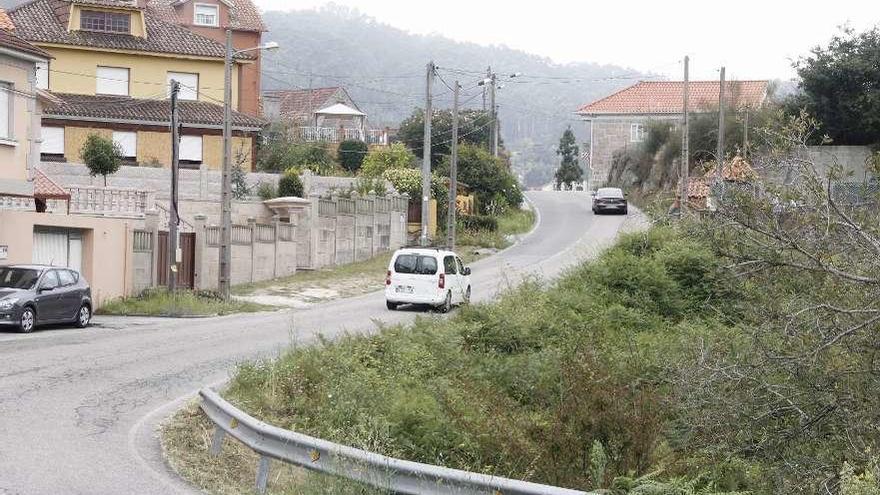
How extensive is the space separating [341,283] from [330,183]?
13.4m

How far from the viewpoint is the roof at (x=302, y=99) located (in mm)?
106562

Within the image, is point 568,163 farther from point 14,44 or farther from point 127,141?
point 14,44

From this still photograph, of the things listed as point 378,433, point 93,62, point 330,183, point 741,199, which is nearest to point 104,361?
point 378,433

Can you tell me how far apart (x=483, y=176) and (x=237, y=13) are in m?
19.1

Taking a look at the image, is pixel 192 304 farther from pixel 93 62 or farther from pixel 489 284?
pixel 93 62

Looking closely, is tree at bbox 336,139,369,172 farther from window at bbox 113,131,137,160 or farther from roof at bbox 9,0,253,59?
window at bbox 113,131,137,160

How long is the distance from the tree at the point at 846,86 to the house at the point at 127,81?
2529 cm

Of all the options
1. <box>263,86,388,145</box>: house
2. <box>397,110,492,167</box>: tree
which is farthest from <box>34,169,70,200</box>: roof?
<box>263,86,388,145</box>: house

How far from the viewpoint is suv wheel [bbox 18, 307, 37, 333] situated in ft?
84.4

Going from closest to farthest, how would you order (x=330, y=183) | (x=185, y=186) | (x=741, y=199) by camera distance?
(x=741, y=199), (x=185, y=186), (x=330, y=183)

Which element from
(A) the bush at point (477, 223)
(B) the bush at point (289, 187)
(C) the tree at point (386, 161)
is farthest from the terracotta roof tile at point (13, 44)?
(A) the bush at point (477, 223)

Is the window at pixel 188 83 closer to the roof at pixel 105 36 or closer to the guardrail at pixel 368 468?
the roof at pixel 105 36

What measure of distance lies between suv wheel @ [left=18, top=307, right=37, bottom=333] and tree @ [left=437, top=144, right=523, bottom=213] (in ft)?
137

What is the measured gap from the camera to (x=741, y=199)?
1229 centimetres
